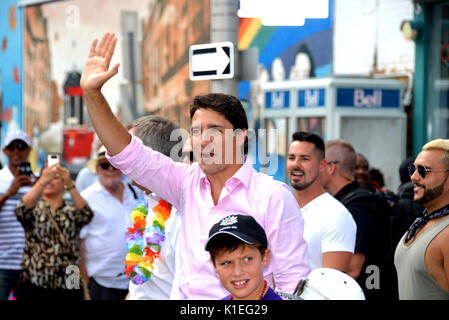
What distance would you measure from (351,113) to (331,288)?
272 inches

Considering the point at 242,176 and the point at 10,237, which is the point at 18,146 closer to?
the point at 10,237

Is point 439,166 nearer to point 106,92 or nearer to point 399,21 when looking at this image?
point 399,21

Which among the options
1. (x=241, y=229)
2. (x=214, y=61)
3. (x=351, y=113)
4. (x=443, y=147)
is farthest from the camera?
(x=351, y=113)

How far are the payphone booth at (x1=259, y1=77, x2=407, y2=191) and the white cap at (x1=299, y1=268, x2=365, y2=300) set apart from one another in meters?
6.63

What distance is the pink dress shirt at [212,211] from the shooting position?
307 centimetres

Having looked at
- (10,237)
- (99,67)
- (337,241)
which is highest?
(99,67)

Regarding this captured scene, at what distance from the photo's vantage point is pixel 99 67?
2.94m

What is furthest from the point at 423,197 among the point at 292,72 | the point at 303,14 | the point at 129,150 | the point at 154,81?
the point at 154,81

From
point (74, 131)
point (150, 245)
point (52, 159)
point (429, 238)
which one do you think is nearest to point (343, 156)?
point (429, 238)

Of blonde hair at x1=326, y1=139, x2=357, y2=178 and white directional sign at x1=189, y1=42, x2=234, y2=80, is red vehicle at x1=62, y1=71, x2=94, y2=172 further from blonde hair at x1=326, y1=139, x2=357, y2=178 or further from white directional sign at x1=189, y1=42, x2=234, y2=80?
white directional sign at x1=189, y1=42, x2=234, y2=80

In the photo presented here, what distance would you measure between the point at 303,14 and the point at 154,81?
35.5 ft

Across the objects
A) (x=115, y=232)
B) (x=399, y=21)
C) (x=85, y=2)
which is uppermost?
(x=85, y=2)

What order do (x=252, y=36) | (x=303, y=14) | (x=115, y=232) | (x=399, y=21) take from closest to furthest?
(x=303, y=14) < (x=115, y=232) < (x=399, y=21) < (x=252, y=36)

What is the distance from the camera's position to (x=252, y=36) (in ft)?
42.4
